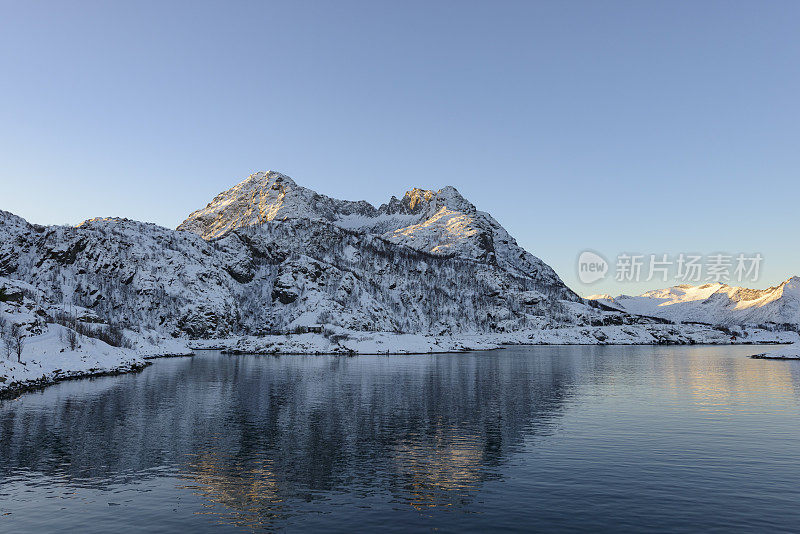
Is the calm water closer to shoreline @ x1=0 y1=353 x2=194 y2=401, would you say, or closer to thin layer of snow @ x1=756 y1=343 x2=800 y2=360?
shoreline @ x1=0 y1=353 x2=194 y2=401

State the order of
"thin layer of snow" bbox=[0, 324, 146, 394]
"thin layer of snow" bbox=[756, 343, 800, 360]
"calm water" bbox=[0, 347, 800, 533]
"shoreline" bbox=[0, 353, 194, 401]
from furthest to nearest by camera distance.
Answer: "thin layer of snow" bbox=[756, 343, 800, 360] → "thin layer of snow" bbox=[0, 324, 146, 394] → "shoreline" bbox=[0, 353, 194, 401] → "calm water" bbox=[0, 347, 800, 533]

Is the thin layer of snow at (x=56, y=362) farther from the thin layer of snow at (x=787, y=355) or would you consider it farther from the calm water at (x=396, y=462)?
the thin layer of snow at (x=787, y=355)

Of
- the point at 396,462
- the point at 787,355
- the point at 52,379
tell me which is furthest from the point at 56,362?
the point at 787,355

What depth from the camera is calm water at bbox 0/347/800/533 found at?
72.2ft

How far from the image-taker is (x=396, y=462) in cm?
3094

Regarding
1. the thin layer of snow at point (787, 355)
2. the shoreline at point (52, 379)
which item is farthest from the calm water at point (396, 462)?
the thin layer of snow at point (787, 355)

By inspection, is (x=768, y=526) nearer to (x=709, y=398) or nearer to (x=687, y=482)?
(x=687, y=482)

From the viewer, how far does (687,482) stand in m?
27.2

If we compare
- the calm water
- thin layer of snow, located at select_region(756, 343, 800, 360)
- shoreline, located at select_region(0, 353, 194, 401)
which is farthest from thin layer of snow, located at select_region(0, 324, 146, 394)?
thin layer of snow, located at select_region(756, 343, 800, 360)

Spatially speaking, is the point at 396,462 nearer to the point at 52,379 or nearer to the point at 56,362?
the point at 52,379

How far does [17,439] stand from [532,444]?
120ft

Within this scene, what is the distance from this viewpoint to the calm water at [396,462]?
22016mm

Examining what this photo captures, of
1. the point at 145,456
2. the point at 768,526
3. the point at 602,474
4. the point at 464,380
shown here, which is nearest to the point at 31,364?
the point at 145,456

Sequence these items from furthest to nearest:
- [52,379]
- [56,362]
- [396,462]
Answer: [56,362] < [52,379] < [396,462]
